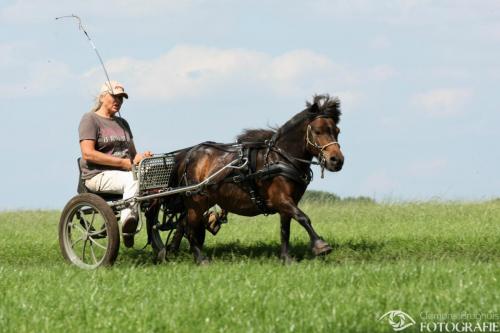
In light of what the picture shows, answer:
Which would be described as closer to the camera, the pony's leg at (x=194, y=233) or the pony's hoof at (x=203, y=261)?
the pony's hoof at (x=203, y=261)

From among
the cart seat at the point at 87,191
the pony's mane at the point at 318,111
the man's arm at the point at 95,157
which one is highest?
the pony's mane at the point at 318,111

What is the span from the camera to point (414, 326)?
6.40 meters

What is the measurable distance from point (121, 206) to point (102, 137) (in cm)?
92

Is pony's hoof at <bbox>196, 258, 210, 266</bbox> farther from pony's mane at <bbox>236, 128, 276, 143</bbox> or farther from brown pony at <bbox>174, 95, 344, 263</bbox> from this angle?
pony's mane at <bbox>236, 128, 276, 143</bbox>

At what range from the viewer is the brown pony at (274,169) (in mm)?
9930

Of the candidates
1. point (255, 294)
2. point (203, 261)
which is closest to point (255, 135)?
point (203, 261)

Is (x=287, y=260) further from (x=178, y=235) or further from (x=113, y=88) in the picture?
(x=113, y=88)

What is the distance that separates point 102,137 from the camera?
10.9 meters

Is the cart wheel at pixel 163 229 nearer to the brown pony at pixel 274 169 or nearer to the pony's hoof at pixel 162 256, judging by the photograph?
the pony's hoof at pixel 162 256

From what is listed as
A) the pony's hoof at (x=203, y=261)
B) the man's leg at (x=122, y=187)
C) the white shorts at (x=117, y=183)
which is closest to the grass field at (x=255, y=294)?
the pony's hoof at (x=203, y=261)

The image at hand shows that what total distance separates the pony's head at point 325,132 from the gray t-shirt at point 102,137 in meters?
2.53

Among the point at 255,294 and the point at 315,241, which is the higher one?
the point at 315,241

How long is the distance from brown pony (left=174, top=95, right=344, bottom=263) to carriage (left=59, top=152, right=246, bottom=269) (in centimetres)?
18

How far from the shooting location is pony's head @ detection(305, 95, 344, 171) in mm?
9773
